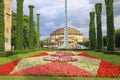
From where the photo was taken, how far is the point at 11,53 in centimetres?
3122

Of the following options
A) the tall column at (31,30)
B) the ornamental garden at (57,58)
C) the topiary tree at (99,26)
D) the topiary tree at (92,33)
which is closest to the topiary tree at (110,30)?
the ornamental garden at (57,58)

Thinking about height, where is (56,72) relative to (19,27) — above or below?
below

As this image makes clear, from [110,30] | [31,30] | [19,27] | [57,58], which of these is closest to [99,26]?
[110,30]

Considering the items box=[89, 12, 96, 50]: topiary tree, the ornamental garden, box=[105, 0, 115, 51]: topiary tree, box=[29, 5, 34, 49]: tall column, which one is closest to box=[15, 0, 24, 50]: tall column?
the ornamental garden

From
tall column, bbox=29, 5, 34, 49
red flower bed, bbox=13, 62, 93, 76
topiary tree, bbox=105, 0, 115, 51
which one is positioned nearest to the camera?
red flower bed, bbox=13, 62, 93, 76

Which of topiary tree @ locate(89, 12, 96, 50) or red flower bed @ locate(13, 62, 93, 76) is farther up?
topiary tree @ locate(89, 12, 96, 50)

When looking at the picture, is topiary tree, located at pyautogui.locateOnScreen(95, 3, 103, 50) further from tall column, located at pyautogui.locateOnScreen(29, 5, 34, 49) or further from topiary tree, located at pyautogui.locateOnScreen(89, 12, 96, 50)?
tall column, located at pyautogui.locateOnScreen(29, 5, 34, 49)

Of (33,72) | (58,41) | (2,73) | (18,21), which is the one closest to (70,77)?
(33,72)

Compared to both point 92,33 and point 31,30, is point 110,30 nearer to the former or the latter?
point 92,33

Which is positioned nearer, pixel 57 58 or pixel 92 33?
pixel 57 58

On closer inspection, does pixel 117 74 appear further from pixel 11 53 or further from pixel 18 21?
pixel 18 21

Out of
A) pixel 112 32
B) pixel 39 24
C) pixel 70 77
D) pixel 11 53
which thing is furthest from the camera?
pixel 39 24

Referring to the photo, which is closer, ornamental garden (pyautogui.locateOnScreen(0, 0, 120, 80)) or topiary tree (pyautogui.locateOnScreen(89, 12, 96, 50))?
ornamental garden (pyautogui.locateOnScreen(0, 0, 120, 80))

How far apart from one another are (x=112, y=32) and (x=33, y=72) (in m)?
25.1
